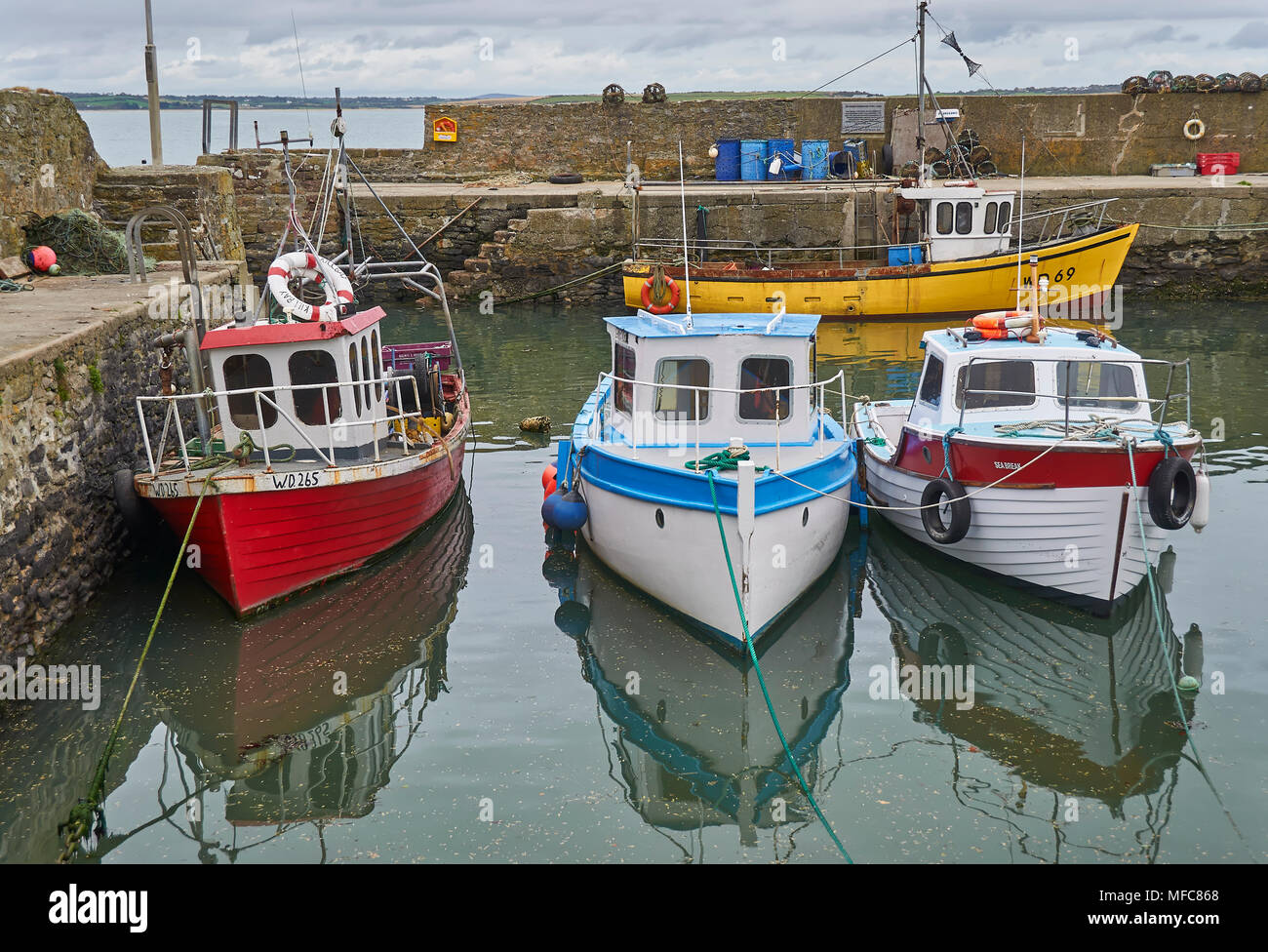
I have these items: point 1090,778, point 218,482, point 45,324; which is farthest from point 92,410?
point 1090,778

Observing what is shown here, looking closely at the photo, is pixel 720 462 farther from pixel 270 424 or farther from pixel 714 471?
pixel 270 424

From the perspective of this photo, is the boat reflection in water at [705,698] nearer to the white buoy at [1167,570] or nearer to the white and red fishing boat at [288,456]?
the white and red fishing boat at [288,456]

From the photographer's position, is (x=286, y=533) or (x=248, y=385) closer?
(x=286, y=533)

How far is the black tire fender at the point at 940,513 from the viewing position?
9688mm

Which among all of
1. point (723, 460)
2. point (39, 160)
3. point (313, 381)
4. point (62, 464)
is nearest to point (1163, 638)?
point (723, 460)

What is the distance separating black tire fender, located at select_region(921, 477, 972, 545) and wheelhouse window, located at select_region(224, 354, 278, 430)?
5.70 m

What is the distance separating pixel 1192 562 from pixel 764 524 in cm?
434

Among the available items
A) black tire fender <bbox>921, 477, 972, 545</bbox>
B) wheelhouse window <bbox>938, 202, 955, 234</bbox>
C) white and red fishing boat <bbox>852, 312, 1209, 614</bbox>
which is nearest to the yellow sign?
wheelhouse window <bbox>938, 202, 955, 234</bbox>

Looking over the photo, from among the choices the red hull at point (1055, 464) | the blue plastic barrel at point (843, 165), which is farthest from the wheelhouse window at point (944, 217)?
the red hull at point (1055, 464)

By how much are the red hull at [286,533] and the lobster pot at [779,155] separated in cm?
2057

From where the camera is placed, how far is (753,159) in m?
29.3

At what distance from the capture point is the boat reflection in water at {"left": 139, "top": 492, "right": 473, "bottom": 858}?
23.3ft

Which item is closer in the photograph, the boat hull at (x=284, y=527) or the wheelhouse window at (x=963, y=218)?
the boat hull at (x=284, y=527)

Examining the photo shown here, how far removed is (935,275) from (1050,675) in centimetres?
1422
